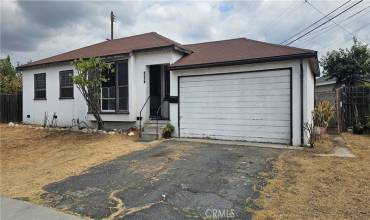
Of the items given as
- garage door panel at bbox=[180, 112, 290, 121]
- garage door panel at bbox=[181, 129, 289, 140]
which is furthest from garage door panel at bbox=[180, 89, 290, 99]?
garage door panel at bbox=[181, 129, 289, 140]

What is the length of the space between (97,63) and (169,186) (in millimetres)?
8023

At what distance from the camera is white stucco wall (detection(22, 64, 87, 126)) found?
1583 cm

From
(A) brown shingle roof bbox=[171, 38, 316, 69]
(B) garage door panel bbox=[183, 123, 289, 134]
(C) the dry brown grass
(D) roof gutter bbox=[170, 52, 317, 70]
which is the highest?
(A) brown shingle roof bbox=[171, 38, 316, 69]

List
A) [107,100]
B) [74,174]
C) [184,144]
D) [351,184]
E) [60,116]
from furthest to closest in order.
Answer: [60,116]
[107,100]
[184,144]
[74,174]
[351,184]

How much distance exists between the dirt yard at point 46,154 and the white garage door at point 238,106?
2.57 meters

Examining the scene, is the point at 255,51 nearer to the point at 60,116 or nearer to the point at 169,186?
→ the point at 169,186

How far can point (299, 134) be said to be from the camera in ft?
34.0

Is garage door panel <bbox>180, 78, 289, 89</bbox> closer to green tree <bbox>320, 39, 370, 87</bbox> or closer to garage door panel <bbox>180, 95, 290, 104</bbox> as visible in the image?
garage door panel <bbox>180, 95, 290, 104</bbox>

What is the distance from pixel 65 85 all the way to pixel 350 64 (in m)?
20.5

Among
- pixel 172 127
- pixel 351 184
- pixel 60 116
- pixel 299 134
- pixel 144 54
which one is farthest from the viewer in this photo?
pixel 60 116

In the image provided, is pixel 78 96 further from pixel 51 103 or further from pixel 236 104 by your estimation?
pixel 236 104

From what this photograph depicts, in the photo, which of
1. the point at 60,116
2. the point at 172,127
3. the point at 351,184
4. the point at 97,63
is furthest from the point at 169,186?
the point at 60,116

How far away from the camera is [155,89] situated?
1475cm
